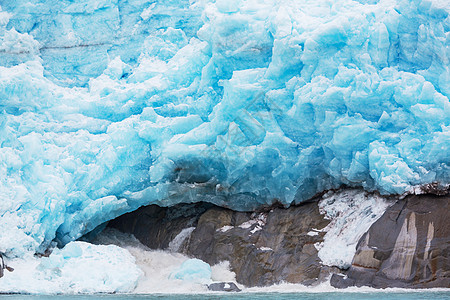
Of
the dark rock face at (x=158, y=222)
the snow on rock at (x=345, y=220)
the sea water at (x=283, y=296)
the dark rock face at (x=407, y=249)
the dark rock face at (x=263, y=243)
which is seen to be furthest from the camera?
the dark rock face at (x=158, y=222)

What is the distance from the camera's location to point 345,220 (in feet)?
40.2

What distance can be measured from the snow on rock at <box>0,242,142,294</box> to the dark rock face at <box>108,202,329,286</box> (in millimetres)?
1690

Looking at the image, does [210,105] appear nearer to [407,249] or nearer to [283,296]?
[283,296]

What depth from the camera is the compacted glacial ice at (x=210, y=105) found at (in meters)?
11.5

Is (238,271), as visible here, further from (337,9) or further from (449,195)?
(337,9)

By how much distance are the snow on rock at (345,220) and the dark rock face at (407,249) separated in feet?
0.69

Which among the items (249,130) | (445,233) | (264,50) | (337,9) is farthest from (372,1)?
(445,233)

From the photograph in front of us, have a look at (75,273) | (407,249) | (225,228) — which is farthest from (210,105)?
(407,249)

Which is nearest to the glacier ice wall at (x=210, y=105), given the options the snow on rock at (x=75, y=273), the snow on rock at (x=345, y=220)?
the snow on rock at (x=345, y=220)

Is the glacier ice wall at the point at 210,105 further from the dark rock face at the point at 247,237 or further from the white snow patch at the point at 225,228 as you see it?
the white snow patch at the point at 225,228

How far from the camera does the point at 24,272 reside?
39.3 feet

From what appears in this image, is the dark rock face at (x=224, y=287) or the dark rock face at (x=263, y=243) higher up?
the dark rock face at (x=263, y=243)

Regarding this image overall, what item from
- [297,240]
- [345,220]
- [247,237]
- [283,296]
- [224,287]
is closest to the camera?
[283,296]

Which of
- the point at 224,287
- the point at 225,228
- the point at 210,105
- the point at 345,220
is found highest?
the point at 210,105
